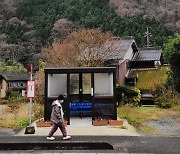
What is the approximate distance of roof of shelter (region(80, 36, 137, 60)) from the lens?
27.9 meters

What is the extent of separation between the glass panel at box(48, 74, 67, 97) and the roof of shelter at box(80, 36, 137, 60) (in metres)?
14.6

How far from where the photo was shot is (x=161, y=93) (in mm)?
22859

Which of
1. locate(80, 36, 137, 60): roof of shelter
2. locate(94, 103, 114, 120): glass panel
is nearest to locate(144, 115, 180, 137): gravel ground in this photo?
locate(94, 103, 114, 120): glass panel

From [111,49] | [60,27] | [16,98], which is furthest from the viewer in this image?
[60,27]

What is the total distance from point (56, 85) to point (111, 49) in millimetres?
17192

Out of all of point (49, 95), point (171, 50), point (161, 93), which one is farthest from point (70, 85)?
point (161, 93)

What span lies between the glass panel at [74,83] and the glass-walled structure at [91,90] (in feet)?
1.11

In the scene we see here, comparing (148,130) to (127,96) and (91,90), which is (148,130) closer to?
(91,90)

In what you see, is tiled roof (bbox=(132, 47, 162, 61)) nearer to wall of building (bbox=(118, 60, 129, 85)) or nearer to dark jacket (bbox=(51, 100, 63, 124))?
wall of building (bbox=(118, 60, 129, 85))

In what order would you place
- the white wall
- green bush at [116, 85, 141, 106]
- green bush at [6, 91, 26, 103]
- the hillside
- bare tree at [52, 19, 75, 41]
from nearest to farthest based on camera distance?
1. green bush at [116, 85, 141, 106]
2. green bush at [6, 91, 26, 103]
3. the white wall
4. bare tree at [52, 19, 75, 41]
5. the hillside

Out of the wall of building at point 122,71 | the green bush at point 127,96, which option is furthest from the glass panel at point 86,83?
the wall of building at point 122,71

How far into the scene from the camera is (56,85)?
1253cm

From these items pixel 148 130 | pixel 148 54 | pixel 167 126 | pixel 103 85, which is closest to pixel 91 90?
pixel 103 85

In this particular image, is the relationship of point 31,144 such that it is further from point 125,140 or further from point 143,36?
point 143,36
